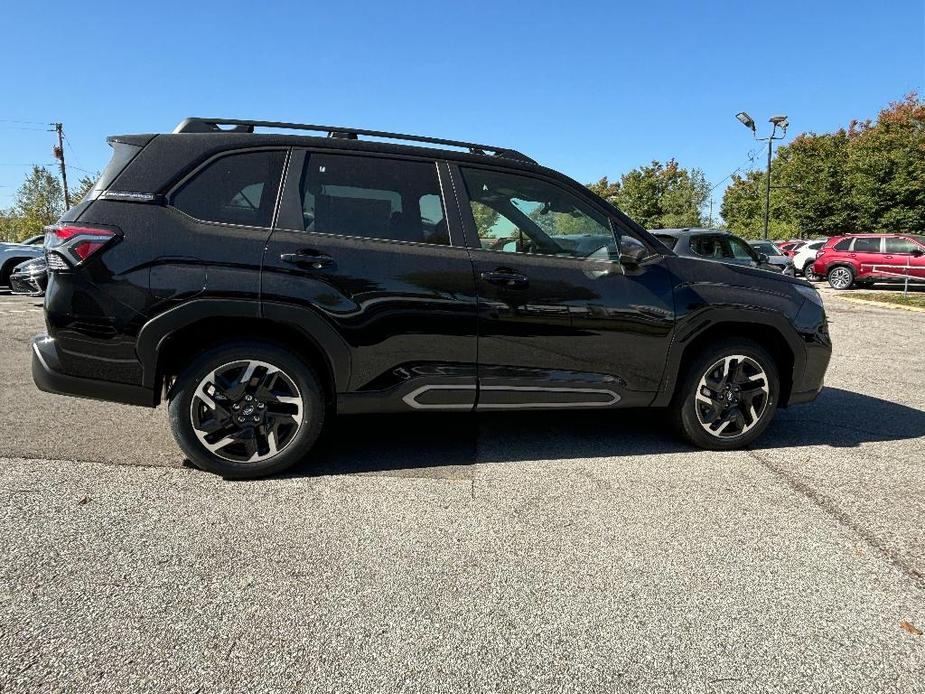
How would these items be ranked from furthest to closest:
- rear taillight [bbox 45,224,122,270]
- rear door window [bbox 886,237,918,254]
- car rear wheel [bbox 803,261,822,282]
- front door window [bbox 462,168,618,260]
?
1. car rear wheel [bbox 803,261,822,282]
2. rear door window [bbox 886,237,918,254]
3. front door window [bbox 462,168,618,260]
4. rear taillight [bbox 45,224,122,270]

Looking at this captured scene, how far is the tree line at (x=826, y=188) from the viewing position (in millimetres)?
30891

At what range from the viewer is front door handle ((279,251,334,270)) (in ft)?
10.5

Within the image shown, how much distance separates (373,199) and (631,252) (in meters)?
1.55

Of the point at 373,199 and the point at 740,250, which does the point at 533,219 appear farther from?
the point at 740,250

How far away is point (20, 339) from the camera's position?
25.1ft

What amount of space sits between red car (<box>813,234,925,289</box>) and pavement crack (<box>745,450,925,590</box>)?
19.1 metres

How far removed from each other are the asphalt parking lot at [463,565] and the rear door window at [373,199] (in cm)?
137

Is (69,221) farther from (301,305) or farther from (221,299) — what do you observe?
(301,305)

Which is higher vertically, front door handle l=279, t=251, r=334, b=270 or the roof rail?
the roof rail

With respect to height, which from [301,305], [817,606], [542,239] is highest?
[542,239]

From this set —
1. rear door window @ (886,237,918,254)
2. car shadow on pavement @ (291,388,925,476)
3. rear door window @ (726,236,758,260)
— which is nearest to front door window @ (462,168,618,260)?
car shadow on pavement @ (291,388,925,476)

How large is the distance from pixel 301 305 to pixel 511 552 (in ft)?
5.34

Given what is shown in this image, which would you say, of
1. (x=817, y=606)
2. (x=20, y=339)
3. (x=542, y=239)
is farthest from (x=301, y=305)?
(x=20, y=339)

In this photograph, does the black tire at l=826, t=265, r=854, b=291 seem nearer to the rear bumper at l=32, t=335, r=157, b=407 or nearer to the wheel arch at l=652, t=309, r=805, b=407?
the wheel arch at l=652, t=309, r=805, b=407
